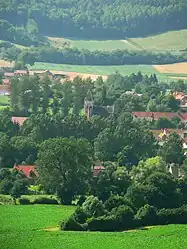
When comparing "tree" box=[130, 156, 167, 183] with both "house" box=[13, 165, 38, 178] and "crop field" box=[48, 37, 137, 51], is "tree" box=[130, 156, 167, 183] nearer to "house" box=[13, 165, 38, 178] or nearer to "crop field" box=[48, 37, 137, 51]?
Answer: "house" box=[13, 165, 38, 178]

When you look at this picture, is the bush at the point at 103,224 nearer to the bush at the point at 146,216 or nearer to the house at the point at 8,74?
the bush at the point at 146,216

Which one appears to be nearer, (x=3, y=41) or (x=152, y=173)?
(x=152, y=173)

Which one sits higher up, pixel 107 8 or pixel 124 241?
pixel 107 8

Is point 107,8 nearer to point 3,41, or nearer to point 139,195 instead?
point 3,41

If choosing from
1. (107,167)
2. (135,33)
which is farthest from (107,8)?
(107,167)

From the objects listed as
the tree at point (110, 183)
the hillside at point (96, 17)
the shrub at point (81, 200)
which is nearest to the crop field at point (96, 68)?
the hillside at point (96, 17)

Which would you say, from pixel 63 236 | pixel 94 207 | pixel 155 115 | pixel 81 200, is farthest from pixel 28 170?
pixel 155 115

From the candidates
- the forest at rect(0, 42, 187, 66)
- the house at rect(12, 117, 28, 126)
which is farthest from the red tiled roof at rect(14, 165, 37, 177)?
the forest at rect(0, 42, 187, 66)
